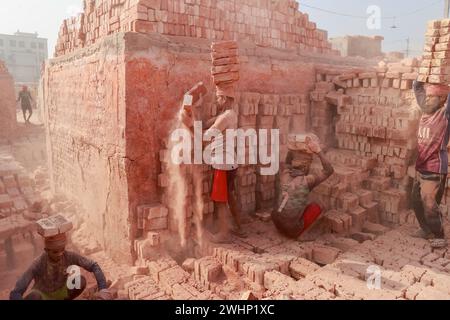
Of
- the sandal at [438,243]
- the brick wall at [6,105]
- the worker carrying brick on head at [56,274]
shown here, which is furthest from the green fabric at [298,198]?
the brick wall at [6,105]

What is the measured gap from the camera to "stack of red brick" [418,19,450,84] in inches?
186

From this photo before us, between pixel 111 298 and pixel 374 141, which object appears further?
pixel 374 141

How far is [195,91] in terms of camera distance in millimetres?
4801

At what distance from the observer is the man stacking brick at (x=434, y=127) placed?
4.71m

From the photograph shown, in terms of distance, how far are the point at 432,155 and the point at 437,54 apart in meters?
1.38

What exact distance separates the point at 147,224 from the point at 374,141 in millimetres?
4238

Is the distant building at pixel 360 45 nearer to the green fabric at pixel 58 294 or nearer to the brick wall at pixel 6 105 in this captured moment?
the brick wall at pixel 6 105

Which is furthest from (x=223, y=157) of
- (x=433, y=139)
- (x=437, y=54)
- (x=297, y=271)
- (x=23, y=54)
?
(x=23, y=54)

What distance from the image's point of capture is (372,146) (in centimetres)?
645

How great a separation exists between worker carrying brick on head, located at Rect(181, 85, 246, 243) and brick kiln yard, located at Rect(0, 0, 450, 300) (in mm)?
280

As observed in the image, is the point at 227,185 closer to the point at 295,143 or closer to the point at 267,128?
the point at 295,143

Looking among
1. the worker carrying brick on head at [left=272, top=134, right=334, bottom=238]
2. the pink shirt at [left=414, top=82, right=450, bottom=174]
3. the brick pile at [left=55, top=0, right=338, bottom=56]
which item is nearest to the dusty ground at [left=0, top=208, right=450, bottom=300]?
the worker carrying brick on head at [left=272, top=134, right=334, bottom=238]

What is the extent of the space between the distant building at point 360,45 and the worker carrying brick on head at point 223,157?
39.4ft

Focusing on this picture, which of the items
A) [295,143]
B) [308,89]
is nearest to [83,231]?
[295,143]
